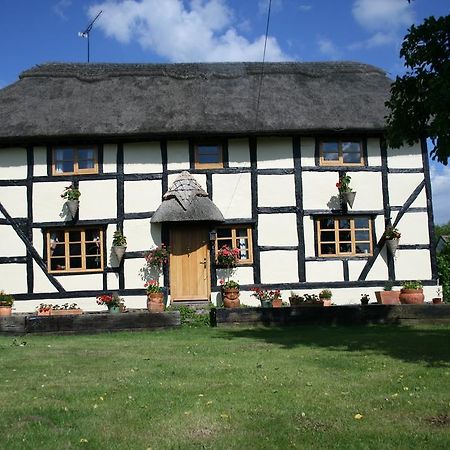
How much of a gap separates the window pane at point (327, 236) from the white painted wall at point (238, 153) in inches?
110

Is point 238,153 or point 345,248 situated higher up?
point 238,153

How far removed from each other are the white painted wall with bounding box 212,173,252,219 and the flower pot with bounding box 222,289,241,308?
7.55ft

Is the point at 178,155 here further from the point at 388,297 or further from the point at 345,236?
the point at 388,297

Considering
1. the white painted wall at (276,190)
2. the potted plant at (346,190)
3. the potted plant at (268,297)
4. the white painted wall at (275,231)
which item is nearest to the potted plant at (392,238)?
the potted plant at (346,190)

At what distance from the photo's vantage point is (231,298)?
13.7 m

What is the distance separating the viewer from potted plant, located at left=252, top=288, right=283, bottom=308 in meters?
14.3

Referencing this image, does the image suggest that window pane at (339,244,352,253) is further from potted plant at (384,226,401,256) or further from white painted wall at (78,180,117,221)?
white painted wall at (78,180,117,221)

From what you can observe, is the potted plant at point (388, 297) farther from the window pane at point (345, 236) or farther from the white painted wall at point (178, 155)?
the white painted wall at point (178, 155)

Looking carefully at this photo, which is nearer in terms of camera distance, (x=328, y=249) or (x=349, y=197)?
(x=349, y=197)

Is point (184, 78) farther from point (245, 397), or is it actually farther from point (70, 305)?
point (245, 397)

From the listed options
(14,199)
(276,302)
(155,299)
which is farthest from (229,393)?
(14,199)

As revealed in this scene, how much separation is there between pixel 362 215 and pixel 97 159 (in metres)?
7.41

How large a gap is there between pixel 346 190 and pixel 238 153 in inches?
121

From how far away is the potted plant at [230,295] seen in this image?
13.7 m
